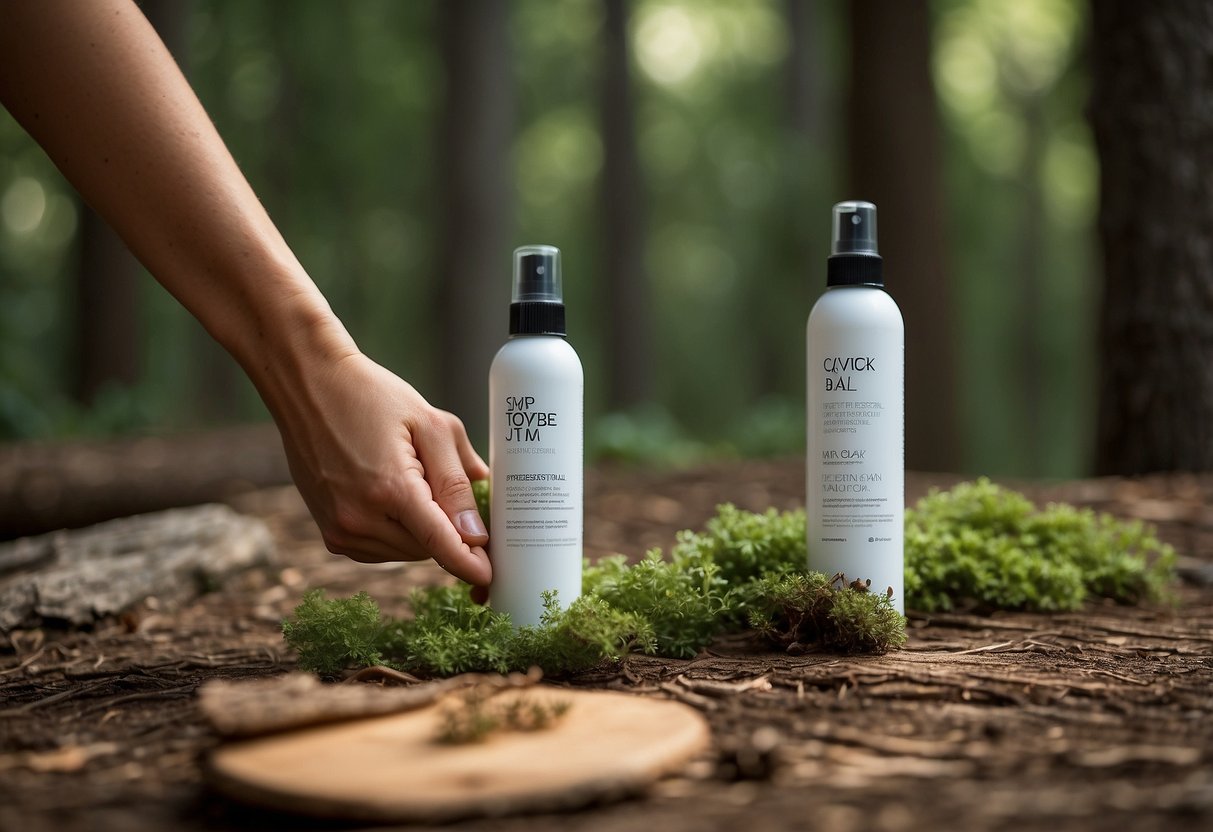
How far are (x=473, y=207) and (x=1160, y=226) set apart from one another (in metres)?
6.33

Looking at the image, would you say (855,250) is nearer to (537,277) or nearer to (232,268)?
(537,277)

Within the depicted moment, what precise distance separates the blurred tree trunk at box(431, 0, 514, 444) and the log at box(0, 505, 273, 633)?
5.43 metres

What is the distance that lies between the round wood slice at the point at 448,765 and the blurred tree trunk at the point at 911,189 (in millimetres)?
6266

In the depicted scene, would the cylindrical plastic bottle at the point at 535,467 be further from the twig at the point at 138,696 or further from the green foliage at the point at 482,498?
the twig at the point at 138,696

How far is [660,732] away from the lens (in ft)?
5.63

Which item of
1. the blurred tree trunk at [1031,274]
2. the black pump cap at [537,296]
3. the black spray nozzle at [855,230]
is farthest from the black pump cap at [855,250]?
the blurred tree trunk at [1031,274]

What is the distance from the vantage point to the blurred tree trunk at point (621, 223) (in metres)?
14.6

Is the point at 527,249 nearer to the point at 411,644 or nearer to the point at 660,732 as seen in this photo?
the point at 411,644

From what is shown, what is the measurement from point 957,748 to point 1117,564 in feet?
5.85

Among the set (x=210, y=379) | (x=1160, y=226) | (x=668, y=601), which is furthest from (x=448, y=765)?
(x=210, y=379)

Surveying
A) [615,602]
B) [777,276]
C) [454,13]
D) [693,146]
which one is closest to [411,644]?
[615,602]

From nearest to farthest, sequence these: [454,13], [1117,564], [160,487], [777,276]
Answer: [1117,564] → [160,487] → [454,13] → [777,276]

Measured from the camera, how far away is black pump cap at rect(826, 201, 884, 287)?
8.29ft

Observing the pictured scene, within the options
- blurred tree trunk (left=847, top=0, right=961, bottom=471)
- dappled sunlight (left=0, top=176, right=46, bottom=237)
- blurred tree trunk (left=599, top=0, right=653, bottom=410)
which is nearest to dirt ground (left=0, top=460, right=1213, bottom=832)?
blurred tree trunk (left=847, top=0, right=961, bottom=471)
